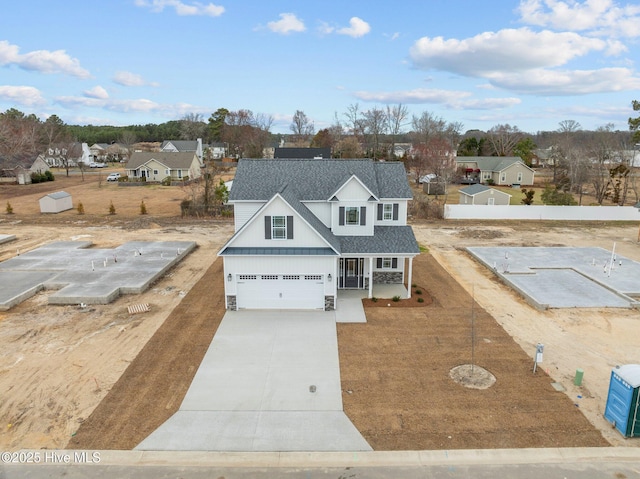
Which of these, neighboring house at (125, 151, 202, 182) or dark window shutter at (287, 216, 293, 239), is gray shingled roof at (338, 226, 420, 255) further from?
neighboring house at (125, 151, 202, 182)

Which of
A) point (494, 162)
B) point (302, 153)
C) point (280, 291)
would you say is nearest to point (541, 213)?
point (302, 153)

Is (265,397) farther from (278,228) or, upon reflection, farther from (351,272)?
(351,272)

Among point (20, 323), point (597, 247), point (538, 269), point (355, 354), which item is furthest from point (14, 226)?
point (597, 247)

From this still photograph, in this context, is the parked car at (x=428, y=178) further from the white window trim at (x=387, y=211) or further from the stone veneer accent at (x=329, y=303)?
the stone veneer accent at (x=329, y=303)

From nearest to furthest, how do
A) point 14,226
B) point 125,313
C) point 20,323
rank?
point 20,323 < point 125,313 < point 14,226

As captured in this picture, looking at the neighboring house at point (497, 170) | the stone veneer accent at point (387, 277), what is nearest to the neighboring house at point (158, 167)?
the neighboring house at point (497, 170)

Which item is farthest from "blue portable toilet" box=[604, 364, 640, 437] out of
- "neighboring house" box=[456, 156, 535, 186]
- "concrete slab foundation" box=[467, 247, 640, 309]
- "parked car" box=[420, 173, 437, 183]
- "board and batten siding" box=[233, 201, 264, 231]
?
"neighboring house" box=[456, 156, 535, 186]

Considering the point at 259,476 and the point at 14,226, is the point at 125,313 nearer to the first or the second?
the point at 259,476

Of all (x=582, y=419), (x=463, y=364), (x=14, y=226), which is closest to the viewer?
(x=582, y=419)
